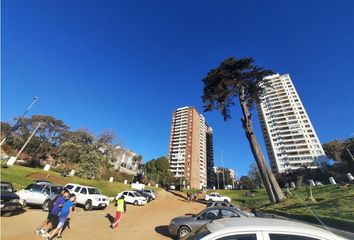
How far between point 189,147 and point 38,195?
111 m

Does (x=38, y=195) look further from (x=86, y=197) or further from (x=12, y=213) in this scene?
(x=86, y=197)

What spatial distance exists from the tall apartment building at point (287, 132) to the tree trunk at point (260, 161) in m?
69.1

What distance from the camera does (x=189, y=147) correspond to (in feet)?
412

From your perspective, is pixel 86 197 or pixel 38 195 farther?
pixel 86 197

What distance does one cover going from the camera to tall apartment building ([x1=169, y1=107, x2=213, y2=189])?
4751 inches

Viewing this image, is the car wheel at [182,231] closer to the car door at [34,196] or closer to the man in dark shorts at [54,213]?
the man in dark shorts at [54,213]

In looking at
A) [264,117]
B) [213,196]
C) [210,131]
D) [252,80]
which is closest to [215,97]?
[252,80]

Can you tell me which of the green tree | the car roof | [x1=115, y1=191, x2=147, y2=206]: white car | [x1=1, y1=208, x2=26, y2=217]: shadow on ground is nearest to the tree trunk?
[x1=115, y1=191, x2=147, y2=206]: white car

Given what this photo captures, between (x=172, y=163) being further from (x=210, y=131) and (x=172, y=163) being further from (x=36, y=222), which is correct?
(x=36, y=222)

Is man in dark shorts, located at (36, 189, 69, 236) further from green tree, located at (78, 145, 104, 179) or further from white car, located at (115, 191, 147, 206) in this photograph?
green tree, located at (78, 145, 104, 179)

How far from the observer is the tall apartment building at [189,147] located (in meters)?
121

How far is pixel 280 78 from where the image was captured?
4631 inches

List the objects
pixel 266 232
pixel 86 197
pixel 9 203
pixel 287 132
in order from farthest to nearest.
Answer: pixel 287 132 < pixel 86 197 < pixel 9 203 < pixel 266 232

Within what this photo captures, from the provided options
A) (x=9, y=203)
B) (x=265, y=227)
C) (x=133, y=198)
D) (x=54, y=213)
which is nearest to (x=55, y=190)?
(x=9, y=203)
